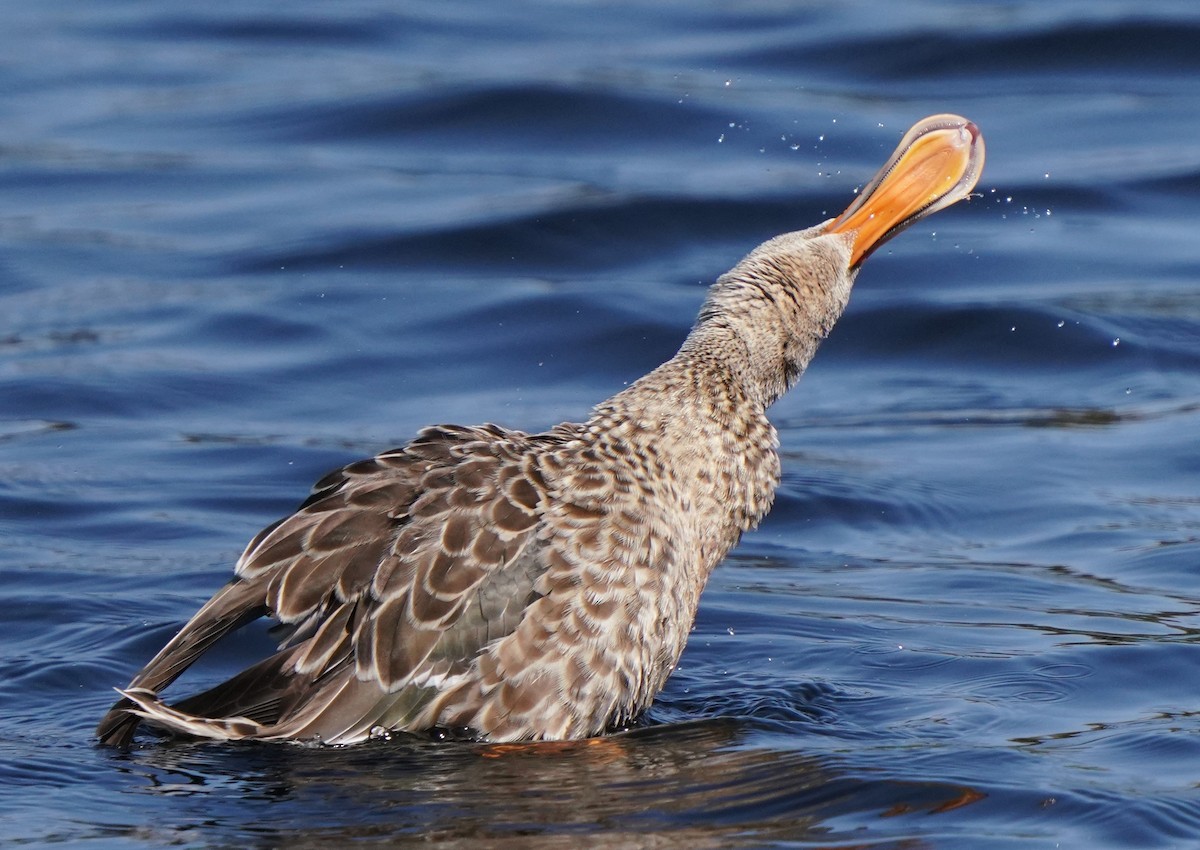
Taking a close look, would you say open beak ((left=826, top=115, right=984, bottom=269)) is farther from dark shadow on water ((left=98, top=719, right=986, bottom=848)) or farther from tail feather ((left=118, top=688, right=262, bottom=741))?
tail feather ((left=118, top=688, right=262, bottom=741))

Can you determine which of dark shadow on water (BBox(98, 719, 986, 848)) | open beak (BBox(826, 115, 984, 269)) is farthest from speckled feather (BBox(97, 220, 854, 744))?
open beak (BBox(826, 115, 984, 269))

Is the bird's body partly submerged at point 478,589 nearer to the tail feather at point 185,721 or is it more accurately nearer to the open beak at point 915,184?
the tail feather at point 185,721

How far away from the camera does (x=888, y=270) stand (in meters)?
13.7

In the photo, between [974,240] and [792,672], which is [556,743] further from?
[974,240]

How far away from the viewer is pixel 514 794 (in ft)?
19.4

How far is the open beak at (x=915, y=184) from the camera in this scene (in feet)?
24.0

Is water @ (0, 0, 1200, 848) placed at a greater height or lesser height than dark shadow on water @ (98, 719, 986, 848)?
greater

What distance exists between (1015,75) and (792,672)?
10.7 m

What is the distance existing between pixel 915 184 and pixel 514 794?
2.85 m

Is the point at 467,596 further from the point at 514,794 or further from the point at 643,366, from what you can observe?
the point at 643,366

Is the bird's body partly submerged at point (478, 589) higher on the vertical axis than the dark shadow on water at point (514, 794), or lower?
higher

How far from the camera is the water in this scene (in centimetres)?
615

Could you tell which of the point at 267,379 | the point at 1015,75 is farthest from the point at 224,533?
the point at 1015,75

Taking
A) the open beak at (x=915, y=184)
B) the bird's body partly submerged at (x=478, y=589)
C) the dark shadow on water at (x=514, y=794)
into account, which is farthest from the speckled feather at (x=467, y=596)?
the open beak at (x=915, y=184)
